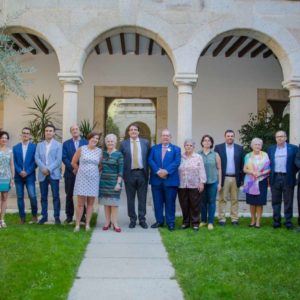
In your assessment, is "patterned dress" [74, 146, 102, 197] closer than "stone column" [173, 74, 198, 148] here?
Yes

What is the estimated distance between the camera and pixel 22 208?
271 inches

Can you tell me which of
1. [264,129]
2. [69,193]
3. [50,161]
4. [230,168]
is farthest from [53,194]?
[264,129]

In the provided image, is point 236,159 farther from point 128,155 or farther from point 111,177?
point 111,177

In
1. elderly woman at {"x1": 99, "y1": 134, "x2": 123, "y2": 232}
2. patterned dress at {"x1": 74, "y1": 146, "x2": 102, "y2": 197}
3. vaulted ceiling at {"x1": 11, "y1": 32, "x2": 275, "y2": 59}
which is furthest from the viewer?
vaulted ceiling at {"x1": 11, "y1": 32, "x2": 275, "y2": 59}

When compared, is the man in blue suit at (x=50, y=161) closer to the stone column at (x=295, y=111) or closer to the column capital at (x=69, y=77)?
the column capital at (x=69, y=77)

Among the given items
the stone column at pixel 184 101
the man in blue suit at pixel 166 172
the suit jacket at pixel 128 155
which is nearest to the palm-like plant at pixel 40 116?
the stone column at pixel 184 101

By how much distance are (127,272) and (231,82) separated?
29.9 ft

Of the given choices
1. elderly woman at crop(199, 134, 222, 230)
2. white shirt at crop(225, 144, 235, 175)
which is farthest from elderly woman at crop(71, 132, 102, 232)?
white shirt at crop(225, 144, 235, 175)

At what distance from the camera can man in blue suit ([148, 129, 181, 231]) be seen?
21.8 feet

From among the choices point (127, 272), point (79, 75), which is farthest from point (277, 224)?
point (79, 75)

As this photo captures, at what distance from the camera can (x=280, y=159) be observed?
22.4 feet

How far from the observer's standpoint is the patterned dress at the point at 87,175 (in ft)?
20.8

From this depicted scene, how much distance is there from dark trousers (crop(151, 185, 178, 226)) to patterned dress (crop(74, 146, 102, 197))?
0.94m

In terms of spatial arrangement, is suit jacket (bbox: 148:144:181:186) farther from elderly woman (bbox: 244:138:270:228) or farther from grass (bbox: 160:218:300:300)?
elderly woman (bbox: 244:138:270:228)
